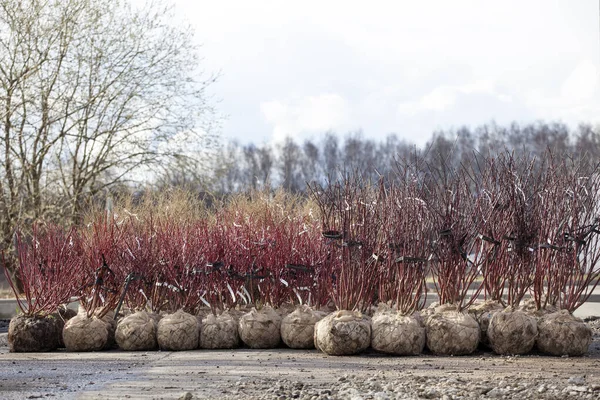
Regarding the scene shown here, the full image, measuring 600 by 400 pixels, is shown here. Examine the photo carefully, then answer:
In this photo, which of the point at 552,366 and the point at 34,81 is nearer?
the point at 552,366

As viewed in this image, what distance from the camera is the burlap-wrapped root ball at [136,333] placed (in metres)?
8.31

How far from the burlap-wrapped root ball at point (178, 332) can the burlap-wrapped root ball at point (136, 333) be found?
10cm

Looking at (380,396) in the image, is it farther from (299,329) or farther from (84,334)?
(84,334)

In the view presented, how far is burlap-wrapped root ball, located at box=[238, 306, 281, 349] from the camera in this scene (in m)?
8.16

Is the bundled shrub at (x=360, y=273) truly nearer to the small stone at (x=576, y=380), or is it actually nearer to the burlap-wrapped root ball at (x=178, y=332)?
the burlap-wrapped root ball at (x=178, y=332)

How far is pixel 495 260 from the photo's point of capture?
806cm

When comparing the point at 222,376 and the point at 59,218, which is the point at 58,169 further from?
the point at 222,376

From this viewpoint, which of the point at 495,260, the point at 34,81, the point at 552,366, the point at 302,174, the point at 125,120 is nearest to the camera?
the point at 552,366

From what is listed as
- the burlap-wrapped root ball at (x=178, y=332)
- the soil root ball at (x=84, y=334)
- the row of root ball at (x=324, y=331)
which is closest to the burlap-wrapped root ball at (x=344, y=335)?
the row of root ball at (x=324, y=331)

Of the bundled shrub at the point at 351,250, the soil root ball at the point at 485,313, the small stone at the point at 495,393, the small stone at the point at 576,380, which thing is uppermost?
the bundled shrub at the point at 351,250

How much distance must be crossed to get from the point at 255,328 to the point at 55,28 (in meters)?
10.5

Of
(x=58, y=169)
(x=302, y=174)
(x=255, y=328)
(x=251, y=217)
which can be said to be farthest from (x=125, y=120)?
(x=302, y=174)

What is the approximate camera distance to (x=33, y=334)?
8555mm

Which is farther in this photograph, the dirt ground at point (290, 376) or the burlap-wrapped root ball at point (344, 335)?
the burlap-wrapped root ball at point (344, 335)
